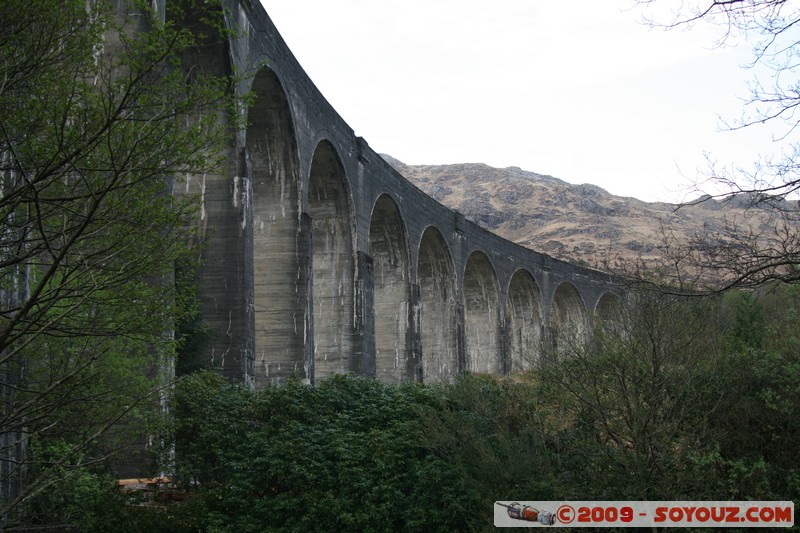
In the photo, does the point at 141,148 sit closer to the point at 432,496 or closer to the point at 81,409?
the point at 81,409

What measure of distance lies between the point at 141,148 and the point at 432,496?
5.55 metres

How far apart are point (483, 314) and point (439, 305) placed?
18.2ft

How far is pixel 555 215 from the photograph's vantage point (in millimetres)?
88875

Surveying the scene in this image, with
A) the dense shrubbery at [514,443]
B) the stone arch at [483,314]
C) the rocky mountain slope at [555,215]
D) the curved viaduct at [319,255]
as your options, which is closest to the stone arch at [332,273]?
the curved viaduct at [319,255]

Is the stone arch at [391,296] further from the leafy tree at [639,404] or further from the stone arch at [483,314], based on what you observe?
the leafy tree at [639,404]

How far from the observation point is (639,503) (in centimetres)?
844

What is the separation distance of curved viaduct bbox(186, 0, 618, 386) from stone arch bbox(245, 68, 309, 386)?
3cm

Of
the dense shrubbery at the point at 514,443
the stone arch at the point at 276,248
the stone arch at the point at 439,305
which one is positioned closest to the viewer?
the dense shrubbery at the point at 514,443

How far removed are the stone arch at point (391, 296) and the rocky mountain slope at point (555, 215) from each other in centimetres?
4308

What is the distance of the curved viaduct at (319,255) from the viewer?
48.1 ft

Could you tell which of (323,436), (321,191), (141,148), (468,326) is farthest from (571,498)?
(468,326)
